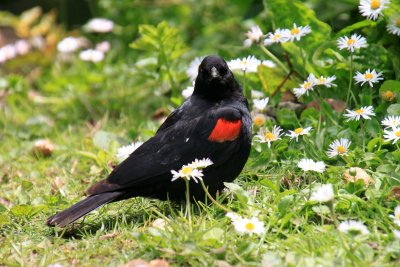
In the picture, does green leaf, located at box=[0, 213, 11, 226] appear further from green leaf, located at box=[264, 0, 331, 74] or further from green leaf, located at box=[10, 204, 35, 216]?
green leaf, located at box=[264, 0, 331, 74]

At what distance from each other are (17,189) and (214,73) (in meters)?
1.47

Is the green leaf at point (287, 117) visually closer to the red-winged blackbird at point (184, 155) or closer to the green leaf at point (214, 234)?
the red-winged blackbird at point (184, 155)

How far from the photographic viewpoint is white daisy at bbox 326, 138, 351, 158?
368 centimetres

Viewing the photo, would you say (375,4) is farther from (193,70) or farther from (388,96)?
(193,70)

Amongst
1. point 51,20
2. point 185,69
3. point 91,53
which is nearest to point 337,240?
point 185,69

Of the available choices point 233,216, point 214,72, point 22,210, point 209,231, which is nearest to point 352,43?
point 214,72

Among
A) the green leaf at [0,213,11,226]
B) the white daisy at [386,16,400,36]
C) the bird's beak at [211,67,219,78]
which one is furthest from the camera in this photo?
the white daisy at [386,16,400,36]

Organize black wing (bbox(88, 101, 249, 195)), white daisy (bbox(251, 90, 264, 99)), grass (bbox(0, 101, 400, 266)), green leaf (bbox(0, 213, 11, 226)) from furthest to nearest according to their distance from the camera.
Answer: white daisy (bbox(251, 90, 264, 99)) → green leaf (bbox(0, 213, 11, 226)) → black wing (bbox(88, 101, 249, 195)) → grass (bbox(0, 101, 400, 266))

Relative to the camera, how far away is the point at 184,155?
11.7 feet

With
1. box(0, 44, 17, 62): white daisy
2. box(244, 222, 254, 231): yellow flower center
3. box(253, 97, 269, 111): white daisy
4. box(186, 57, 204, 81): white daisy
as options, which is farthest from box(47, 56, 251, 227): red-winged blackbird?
box(0, 44, 17, 62): white daisy

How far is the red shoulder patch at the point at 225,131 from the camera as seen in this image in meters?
3.63

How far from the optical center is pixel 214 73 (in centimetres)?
→ 384

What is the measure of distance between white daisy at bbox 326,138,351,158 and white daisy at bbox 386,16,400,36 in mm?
784

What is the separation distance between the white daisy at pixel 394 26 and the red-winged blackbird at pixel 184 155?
1.04 meters
